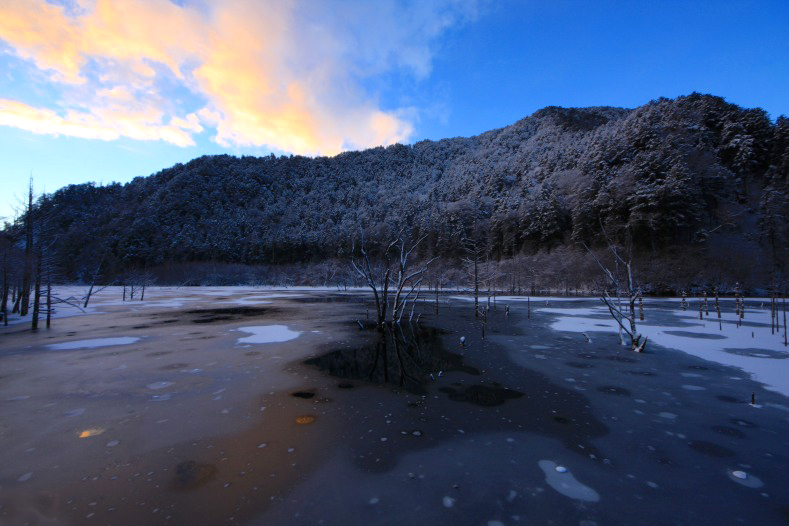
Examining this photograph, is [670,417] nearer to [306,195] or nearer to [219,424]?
[219,424]

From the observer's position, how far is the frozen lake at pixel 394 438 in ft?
13.8

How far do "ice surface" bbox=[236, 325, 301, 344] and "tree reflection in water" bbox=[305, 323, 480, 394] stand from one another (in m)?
4.37

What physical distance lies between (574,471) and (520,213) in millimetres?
82755

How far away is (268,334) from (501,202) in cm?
8427

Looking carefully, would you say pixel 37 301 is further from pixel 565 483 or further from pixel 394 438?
pixel 565 483

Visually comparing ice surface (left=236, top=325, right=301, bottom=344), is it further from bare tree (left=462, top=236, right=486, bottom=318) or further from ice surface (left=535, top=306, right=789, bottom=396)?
ice surface (left=535, top=306, right=789, bottom=396)

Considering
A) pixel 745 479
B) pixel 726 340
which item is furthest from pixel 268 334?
pixel 726 340

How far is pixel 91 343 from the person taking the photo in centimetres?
1519

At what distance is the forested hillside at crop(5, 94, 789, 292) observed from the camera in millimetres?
56562

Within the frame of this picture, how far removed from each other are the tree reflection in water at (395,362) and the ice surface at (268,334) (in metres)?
4.37

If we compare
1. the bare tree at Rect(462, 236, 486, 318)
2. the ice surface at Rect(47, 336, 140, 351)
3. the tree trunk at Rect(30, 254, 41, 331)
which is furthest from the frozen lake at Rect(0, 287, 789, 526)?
the bare tree at Rect(462, 236, 486, 318)

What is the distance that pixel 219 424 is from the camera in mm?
6711

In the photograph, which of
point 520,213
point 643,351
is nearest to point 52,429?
point 643,351

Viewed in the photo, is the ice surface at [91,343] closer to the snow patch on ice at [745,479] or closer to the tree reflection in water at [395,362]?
the tree reflection in water at [395,362]
